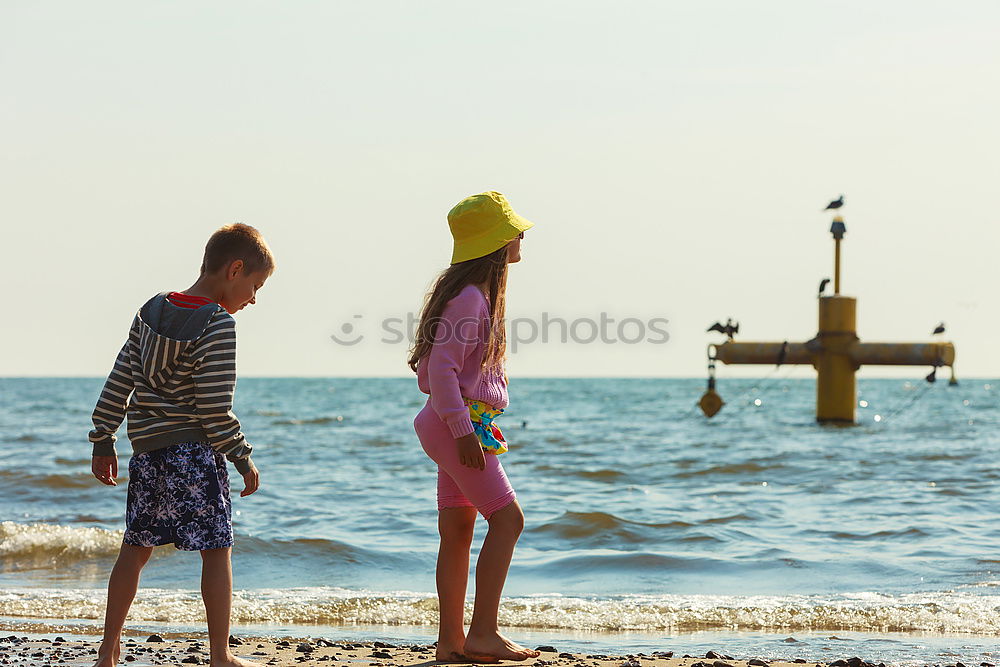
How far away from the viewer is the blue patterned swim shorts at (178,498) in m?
3.16

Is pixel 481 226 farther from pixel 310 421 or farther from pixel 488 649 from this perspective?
pixel 310 421

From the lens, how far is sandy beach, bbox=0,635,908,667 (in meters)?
3.91

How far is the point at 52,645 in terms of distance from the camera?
4.26 metres

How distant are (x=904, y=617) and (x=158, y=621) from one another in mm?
3362

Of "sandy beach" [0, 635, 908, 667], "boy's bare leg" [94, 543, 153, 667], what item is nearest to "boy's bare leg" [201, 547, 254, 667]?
"boy's bare leg" [94, 543, 153, 667]

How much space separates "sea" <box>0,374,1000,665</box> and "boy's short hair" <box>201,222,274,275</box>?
2074 mm

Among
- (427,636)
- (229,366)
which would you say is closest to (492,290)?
(229,366)

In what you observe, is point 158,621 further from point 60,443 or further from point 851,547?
point 60,443

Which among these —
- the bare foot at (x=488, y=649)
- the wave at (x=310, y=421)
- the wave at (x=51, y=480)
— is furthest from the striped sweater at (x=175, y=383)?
the wave at (x=310, y=421)

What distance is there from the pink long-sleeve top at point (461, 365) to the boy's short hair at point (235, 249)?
22.6 inches

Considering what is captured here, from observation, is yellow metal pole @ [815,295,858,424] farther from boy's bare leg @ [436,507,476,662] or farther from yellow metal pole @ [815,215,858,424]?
boy's bare leg @ [436,507,476,662]

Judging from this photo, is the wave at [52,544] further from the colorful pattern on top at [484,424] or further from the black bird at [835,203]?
the black bird at [835,203]

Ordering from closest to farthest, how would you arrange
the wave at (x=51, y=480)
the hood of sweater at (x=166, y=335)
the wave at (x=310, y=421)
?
the hood of sweater at (x=166, y=335) → the wave at (x=51, y=480) → the wave at (x=310, y=421)

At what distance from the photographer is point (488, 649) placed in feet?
11.6
